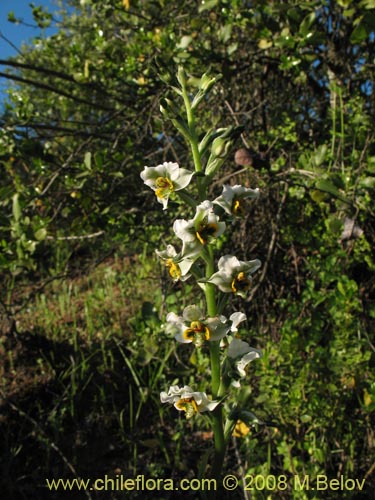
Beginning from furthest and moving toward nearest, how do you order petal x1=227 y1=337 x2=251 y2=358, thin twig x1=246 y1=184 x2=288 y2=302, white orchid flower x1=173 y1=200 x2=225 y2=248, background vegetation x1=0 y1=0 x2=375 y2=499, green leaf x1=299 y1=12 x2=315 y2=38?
thin twig x1=246 y1=184 x2=288 y2=302, green leaf x1=299 y1=12 x2=315 y2=38, background vegetation x1=0 y1=0 x2=375 y2=499, petal x1=227 y1=337 x2=251 y2=358, white orchid flower x1=173 y1=200 x2=225 y2=248

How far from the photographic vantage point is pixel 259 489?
1678 mm

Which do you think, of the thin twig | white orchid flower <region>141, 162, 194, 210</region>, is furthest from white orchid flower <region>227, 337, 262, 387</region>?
the thin twig

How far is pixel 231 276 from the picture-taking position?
1193mm

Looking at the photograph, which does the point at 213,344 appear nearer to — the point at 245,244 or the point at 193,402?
the point at 193,402

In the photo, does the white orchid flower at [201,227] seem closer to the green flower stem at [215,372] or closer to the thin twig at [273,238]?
the green flower stem at [215,372]

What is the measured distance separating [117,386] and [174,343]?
67cm

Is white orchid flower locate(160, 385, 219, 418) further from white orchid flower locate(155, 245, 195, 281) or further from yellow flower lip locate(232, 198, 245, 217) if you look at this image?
yellow flower lip locate(232, 198, 245, 217)

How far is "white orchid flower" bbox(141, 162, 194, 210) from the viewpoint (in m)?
1.23

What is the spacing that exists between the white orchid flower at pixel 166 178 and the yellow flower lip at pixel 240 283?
0.30 metres

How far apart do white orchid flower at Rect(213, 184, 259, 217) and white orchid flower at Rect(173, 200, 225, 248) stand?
Answer: 0.16 ft

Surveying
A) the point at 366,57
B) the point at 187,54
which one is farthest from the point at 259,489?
the point at 366,57

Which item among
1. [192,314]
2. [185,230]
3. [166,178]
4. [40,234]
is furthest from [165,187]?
[40,234]

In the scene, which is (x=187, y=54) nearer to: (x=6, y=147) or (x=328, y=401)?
(x=6, y=147)

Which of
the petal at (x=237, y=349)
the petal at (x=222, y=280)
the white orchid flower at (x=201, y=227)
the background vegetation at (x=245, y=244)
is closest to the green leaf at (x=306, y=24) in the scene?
the background vegetation at (x=245, y=244)
